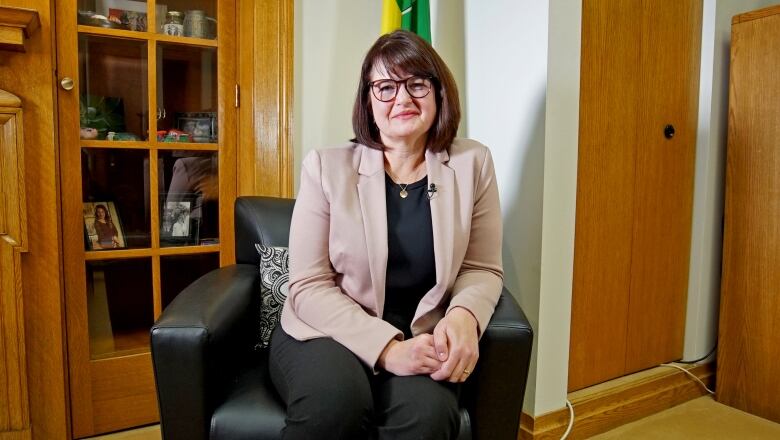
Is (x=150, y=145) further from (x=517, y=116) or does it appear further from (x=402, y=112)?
(x=517, y=116)

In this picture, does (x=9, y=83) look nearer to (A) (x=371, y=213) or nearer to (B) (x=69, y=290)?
(B) (x=69, y=290)

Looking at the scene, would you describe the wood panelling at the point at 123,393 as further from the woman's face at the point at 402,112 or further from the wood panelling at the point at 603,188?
the wood panelling at the point at 603,188

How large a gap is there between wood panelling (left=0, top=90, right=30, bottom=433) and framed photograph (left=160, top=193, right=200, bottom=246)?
426mm

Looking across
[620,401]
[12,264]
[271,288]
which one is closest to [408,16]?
[271,288]

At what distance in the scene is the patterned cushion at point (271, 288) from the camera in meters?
1.38

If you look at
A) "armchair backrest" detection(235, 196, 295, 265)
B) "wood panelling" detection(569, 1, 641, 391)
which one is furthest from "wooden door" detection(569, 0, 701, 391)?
"armchair backrest" detection(235, 196, 295, 265)

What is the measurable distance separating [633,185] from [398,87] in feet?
3.61

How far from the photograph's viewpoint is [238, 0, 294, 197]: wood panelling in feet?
6.07

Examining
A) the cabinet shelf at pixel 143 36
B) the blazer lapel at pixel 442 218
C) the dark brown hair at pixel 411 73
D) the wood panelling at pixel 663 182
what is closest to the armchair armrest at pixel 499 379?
the blazer lapel at pixel 442 218

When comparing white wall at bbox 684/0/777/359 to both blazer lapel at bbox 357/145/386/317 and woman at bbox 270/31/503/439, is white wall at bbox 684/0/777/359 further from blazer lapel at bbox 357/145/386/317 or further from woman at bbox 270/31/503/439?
blazer lapel at bbox 357/145/386/317

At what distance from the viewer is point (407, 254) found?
1204 mm

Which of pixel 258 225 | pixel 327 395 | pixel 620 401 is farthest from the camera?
pixel 620 401

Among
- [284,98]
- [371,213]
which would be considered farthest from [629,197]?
[284,98]

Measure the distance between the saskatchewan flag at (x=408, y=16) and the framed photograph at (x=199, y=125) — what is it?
2.27 feet
